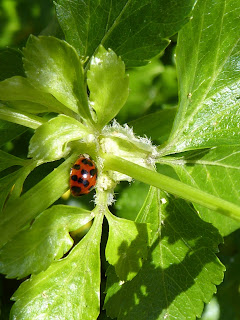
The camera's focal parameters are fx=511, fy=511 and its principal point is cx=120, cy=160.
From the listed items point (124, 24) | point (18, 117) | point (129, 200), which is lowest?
point (129, 200)

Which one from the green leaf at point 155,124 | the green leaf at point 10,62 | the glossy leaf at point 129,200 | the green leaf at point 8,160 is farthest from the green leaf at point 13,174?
the glossy leaf at point 129,200

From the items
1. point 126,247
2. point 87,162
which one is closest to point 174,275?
point 126,247

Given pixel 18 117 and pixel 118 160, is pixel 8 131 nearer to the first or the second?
pixel 18 117

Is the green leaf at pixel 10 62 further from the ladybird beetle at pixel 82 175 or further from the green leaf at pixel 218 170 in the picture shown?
the green leaf at pixel 218 170

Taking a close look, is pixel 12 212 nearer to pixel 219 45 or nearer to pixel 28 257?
pixel 28 257

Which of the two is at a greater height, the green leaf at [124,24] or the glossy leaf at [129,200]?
the green leaf at [124,24]

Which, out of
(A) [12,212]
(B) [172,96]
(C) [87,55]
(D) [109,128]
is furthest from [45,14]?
(A) [12,212]

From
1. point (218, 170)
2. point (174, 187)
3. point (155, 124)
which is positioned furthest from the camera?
point (155, 124)
